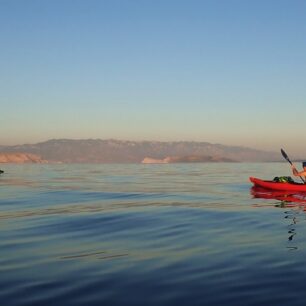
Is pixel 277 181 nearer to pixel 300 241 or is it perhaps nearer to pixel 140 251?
pixel 300 241

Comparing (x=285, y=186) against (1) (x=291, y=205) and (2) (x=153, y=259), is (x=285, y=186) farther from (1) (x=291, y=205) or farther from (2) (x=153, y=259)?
(2) (x=153, y=259)

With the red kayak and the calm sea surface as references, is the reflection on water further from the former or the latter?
the red kayak

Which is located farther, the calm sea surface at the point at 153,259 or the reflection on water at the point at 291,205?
the reflection on water at the point at 291,205

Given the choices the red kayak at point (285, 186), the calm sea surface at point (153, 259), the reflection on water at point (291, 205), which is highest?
the red kayak at point (285, 186)

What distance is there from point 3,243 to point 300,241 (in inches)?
406

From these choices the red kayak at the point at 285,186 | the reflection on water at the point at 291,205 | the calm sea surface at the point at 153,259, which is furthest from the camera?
the red kayak at the point at 285,186

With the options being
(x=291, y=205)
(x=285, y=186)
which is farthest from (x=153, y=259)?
(x=285, y=186)

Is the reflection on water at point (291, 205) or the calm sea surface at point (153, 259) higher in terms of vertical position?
the reflection on water at point (291, 205)

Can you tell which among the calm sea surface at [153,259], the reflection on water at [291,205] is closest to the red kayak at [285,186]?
the reflection on water at [291,205]

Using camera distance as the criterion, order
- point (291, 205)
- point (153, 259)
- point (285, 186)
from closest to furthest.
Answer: point (153, 259) < point (291, 205) < point (285, 186)

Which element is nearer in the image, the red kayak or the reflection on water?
the reflection on water

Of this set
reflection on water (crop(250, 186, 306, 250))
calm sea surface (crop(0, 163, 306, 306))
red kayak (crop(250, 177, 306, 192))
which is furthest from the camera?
red kayak (crop(250, 177, 306, 192))

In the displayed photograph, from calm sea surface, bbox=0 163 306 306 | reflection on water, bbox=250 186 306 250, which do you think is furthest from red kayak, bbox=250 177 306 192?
calm sea surface, bbox=0 163 306 306

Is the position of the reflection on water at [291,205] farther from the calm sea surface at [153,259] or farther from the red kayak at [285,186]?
the red kayak at [285,186]
